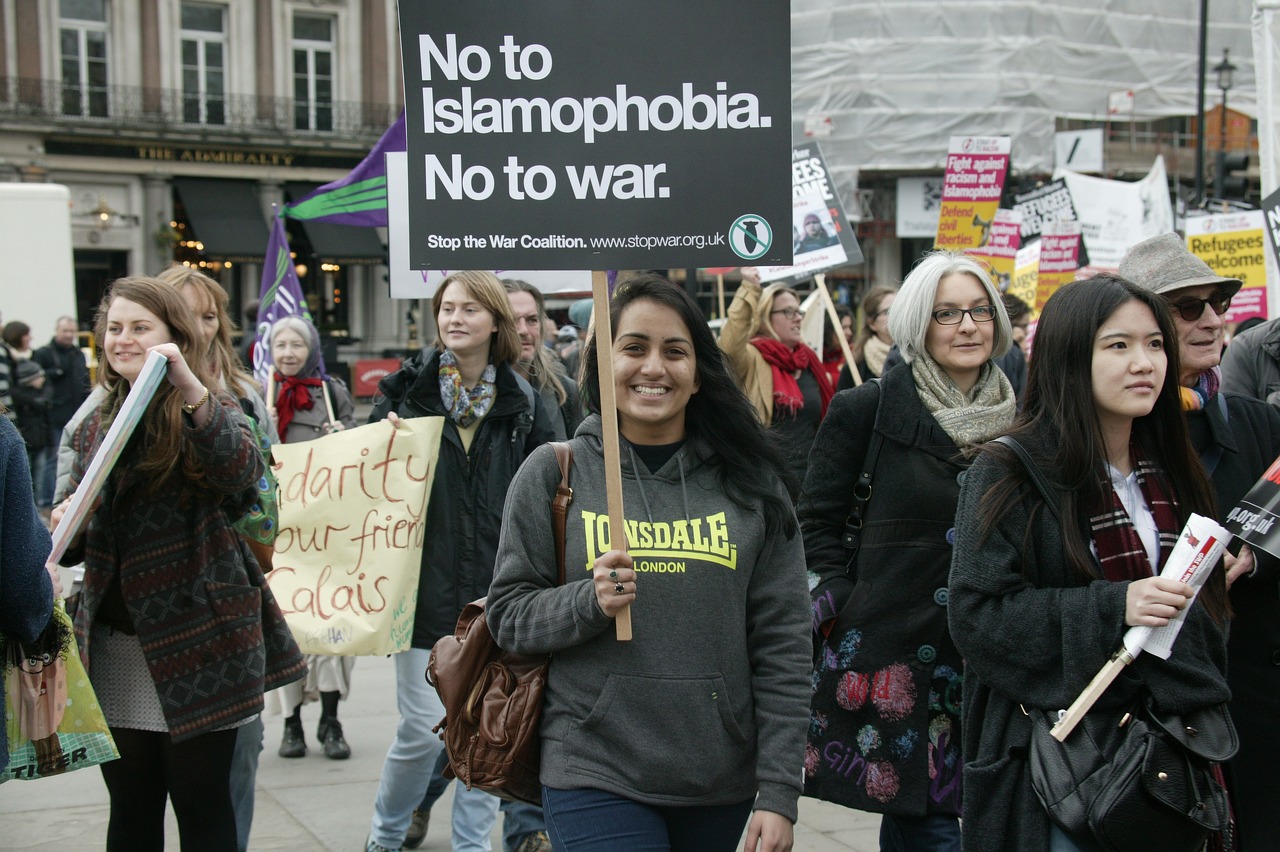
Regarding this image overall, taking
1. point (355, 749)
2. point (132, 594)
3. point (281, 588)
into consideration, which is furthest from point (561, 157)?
point (355, 749)

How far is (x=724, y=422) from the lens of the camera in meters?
3.14

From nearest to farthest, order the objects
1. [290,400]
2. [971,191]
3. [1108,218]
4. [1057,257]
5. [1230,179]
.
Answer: [290,400], [971,191], [1057,257], [1108,218], [1230,179]

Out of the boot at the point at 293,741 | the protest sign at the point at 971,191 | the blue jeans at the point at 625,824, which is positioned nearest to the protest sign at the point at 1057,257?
the protest sign at the point at 971,191

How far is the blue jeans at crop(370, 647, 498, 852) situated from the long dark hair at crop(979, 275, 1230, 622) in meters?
2.47

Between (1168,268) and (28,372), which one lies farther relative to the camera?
(28,372)

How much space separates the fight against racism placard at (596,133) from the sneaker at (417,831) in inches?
118

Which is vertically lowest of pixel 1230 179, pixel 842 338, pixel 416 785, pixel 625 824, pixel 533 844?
pixel 533 844

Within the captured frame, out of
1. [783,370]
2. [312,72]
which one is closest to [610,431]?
[783,370]

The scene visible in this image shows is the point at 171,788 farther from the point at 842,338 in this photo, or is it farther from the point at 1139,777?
the point at 842,338

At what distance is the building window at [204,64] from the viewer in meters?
33.2

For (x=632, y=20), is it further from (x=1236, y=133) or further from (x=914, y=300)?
(x=1236, y=133)

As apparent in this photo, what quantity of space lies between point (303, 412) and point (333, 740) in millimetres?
1633

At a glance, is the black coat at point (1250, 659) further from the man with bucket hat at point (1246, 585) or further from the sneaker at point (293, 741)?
the sneaker at point (293, 741)

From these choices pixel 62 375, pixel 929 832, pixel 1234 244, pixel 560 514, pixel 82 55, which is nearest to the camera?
pixel 560 514
